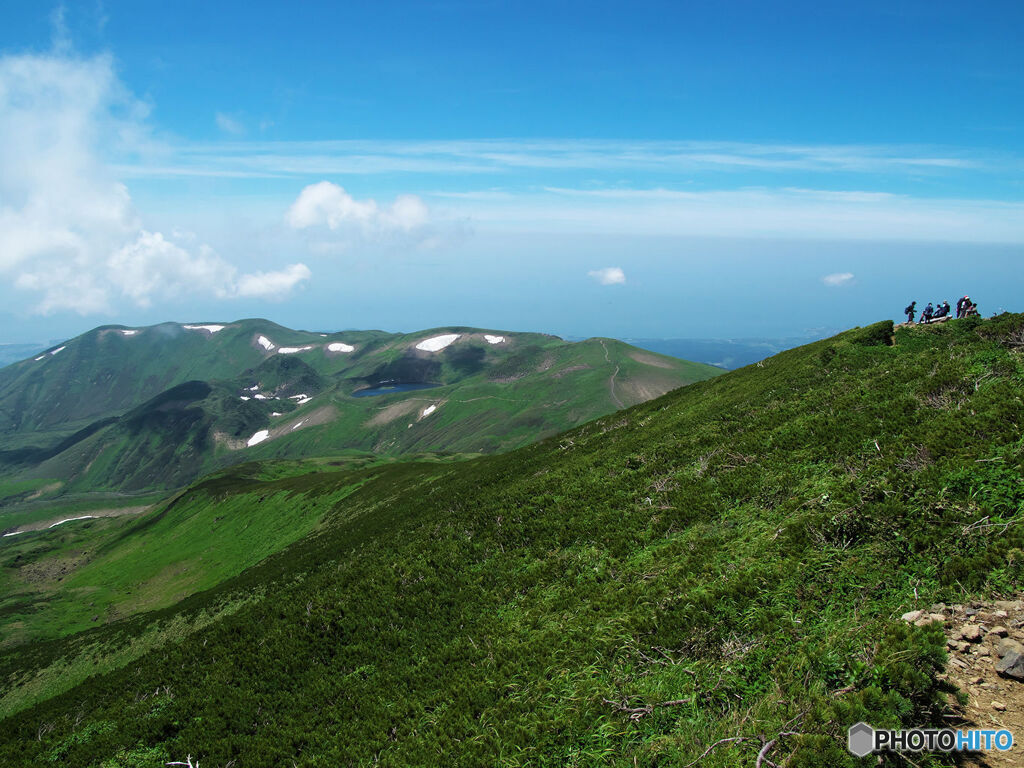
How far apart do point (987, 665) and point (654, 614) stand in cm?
748

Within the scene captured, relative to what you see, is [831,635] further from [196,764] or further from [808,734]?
[196,764]

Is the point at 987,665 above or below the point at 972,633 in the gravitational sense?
below

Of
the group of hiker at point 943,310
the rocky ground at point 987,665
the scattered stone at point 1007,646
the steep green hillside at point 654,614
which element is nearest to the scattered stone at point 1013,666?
the rocky ground at point 987,665

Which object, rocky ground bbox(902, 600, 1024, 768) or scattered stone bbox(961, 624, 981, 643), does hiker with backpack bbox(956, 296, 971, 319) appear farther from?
scattered stone bbox(961, 624, 981, 643)

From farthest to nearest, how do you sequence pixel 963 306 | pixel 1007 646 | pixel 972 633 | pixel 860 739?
pixel 963 306 → pixel 972 633 → pixel 1007 646 → pixel 860 739

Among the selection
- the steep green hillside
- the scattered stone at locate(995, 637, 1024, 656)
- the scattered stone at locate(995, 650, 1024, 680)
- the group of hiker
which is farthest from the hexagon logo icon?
the group of hiker

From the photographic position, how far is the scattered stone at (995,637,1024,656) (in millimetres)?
8582

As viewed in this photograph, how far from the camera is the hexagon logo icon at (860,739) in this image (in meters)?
8.02

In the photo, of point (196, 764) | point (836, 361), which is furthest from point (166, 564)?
point (836, 361)

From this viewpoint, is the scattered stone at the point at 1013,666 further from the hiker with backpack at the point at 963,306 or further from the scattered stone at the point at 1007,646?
the hiker with backpack at the point at 963,306

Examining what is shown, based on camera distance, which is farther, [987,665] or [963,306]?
[963,306]

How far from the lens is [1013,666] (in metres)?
8.39

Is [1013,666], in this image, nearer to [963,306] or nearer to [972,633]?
[972,633]

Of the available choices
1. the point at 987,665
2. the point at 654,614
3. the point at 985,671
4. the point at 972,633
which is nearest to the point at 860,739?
the point at 985,671
